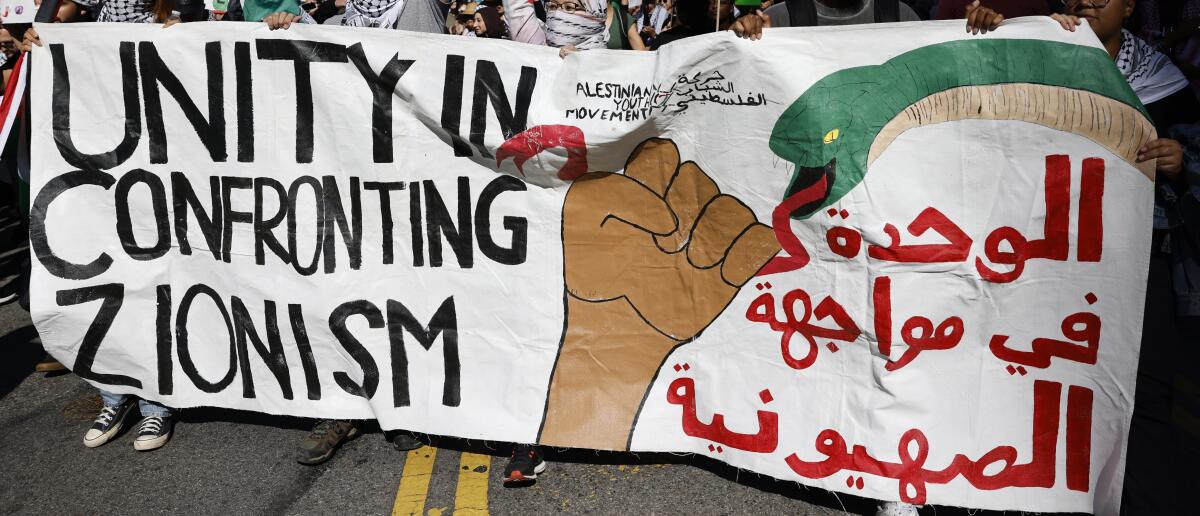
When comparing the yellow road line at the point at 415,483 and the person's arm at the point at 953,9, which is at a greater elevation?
the person's arm at the point at 953,9

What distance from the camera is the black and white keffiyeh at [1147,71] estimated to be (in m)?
3.00

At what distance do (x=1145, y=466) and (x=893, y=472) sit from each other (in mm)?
844

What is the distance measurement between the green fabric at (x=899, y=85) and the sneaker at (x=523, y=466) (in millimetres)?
1385

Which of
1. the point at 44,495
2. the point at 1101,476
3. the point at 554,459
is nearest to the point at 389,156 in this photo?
the point at 554,459

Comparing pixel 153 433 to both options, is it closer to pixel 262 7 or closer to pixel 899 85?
pixel 262 7

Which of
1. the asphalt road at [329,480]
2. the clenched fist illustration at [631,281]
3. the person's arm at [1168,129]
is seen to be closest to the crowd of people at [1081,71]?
the person's arm at [1168,129]

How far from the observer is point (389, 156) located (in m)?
3.44

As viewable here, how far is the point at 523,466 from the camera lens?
10.9ft

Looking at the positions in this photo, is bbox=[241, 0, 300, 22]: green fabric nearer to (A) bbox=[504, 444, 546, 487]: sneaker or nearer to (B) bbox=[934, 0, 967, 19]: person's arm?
→ (A) bbox=[504, 444, 546, 487]: sneaker

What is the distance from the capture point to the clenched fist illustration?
10.4ft

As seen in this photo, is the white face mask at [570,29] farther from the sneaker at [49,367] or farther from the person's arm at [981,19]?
the sneaker at [49,367]

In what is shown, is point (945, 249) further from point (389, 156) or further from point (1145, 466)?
point (389, 156)

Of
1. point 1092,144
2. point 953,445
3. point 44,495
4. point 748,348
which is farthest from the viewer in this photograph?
point 44,495

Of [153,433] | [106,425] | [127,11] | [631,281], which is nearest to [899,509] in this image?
[631,281]
